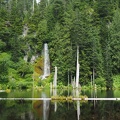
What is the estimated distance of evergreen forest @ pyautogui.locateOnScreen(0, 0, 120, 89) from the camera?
172 ft

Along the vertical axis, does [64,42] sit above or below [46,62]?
above

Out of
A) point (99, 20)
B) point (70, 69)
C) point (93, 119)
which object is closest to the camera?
point (93, 119)

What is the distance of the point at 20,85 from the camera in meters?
48.7

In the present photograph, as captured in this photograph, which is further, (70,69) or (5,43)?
(5,43)

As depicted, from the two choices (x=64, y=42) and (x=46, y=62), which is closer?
(x=64, y=42)

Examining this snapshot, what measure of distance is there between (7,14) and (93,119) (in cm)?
5039

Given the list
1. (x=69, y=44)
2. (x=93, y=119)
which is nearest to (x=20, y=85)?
(x=69, y=44)

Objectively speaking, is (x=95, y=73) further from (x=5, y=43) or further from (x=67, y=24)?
(x=5, y=43)

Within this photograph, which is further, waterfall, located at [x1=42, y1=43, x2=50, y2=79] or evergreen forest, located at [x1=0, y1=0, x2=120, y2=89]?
waterfall, located at [x1=42, y1=43, x2=50, y2=79]

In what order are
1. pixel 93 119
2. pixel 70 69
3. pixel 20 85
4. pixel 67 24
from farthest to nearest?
pixel 67 24, pixel 70 69, pixel 20 85, pixel 93 119

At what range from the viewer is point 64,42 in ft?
182

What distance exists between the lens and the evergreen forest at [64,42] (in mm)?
52562

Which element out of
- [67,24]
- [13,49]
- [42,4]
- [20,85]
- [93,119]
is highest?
[42,4]

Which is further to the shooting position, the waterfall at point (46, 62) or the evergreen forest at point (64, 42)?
the waterfall at point (46, 62)
